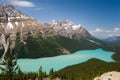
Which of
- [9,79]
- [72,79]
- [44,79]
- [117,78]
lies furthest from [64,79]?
[117,78]

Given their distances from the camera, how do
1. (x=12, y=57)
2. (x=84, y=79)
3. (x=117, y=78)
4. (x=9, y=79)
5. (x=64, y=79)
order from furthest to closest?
(x=64, y=79) → (x=84, y=79) → (x=9, y=79) → (x=12, y=57) → (x=117, y=78)

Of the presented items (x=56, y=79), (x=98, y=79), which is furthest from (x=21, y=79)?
(x=98, y=79)

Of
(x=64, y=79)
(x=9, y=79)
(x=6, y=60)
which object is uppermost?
(x=6, y=60)

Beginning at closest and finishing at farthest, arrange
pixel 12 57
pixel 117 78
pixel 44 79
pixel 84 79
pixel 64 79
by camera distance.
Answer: pixel 117 78 < pixel 12 57 < pixel 84 79 < pixel 44 79 < pixel 64 79

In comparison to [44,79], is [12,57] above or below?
above

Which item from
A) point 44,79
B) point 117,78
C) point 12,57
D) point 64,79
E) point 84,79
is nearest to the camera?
point 117,78

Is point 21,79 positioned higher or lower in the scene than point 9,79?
lower

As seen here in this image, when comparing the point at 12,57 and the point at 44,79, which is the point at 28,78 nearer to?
the point at 44,79

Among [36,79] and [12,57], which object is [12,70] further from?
[36,79]

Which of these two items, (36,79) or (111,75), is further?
(36,79)
